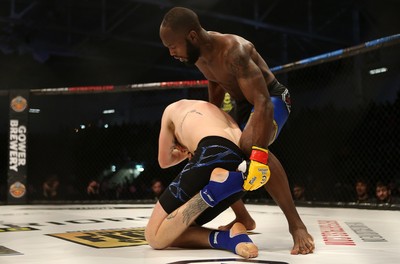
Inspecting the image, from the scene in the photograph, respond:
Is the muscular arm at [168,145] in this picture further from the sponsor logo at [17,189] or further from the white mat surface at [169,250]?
the sponsor logo at [17,189]

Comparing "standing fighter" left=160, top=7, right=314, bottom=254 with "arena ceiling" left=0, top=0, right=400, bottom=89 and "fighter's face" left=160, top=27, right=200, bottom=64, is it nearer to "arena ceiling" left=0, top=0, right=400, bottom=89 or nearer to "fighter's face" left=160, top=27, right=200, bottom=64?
"fighter's face" left=160, top=27, right=200, bottom=64

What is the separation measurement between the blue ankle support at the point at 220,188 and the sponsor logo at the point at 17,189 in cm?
290

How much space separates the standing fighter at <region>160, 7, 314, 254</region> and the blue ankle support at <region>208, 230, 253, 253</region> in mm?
158

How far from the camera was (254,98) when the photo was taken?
1.56m

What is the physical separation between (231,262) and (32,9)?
778 cm

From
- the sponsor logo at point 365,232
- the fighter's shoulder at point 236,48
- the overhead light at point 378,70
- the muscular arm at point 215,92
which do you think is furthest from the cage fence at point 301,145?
the fighter's shoulder at point 236,48

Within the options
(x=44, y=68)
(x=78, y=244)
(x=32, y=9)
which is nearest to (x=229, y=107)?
(x=78, y=244)

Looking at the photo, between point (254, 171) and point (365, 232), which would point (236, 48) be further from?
point (365, 232)

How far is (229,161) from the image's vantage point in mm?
1550

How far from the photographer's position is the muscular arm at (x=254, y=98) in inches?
59.8

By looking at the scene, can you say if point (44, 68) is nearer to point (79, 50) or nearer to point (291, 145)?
point (79, 50)

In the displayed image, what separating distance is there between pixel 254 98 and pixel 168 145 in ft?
1.39

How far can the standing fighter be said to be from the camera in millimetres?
1504

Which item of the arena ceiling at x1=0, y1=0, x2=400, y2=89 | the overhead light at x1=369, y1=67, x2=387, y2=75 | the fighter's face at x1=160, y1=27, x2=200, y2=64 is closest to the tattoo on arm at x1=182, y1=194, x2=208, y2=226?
the fighter's face at x1=160, y1=27, x2=200, y2=64
